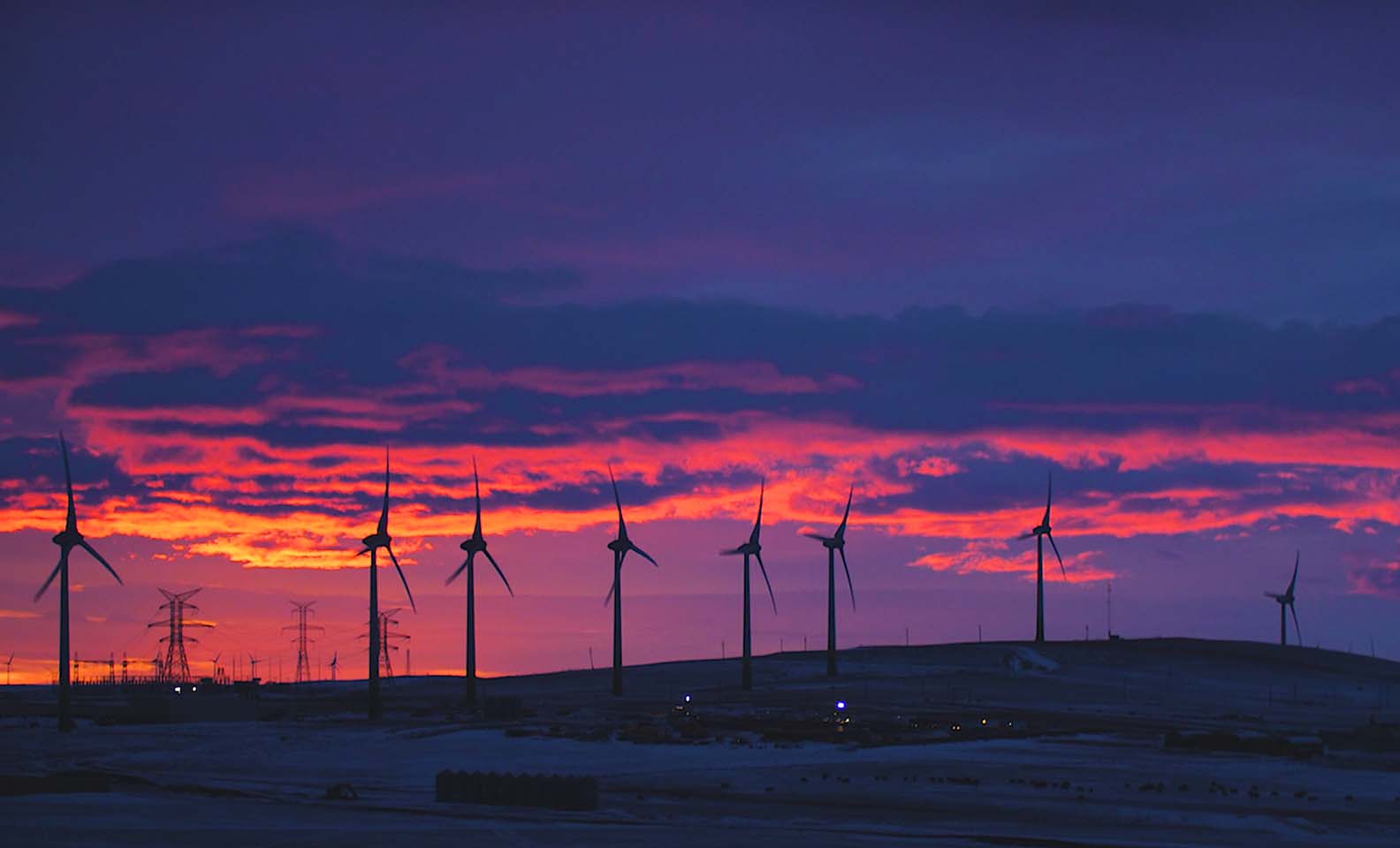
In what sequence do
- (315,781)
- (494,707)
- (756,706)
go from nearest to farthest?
(315,781)
(494,707)
(756,706)

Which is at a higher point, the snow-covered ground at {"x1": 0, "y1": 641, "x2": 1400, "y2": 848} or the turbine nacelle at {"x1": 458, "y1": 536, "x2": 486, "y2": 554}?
the turbine nacelle at {"x1": 458, "y1": 536, "x2": 486, "y2": 554}

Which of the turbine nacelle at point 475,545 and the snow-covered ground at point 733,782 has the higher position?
the turbine nacelle at point 475,545

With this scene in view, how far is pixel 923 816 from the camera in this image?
82.3 metres

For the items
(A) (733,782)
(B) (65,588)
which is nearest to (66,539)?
(B) (65,588)

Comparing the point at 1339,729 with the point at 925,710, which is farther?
the point at 925,710

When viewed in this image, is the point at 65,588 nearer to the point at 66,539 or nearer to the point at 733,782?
the point at 66,539

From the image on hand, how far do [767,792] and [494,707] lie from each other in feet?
231

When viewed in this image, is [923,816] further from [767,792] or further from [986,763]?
[986,763]

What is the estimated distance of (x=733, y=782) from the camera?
97.6 metres

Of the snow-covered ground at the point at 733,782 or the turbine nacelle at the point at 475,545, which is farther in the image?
the turbine nacelle at the point at 475,545

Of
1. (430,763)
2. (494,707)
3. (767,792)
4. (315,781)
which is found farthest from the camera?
(494,707)

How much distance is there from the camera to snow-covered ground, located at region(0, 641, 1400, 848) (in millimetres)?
75750

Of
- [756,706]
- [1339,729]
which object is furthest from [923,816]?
[756,706]

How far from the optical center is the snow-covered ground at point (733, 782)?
75.8 meters
